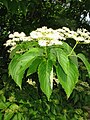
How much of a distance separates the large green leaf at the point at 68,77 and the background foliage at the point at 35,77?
89 cm

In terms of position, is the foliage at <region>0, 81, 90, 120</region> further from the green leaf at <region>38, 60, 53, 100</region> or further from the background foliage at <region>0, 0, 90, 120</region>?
the green leaf at <region>38, 60, 53, 100</region>

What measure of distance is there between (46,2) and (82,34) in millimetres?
1925

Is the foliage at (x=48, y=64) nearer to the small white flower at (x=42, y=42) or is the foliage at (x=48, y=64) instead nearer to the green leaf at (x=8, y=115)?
the small white flower at (x=42, y=42)

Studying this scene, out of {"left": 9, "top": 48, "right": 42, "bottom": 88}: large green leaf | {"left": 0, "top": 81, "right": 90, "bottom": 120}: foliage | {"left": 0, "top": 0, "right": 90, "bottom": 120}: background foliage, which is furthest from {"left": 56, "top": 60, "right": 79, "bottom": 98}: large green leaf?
{"left": 0, "top": 81, "right": 90, "bottom": 120}: foliage

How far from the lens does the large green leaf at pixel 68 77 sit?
1.26m

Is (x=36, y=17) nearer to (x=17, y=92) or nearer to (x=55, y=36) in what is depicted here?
(x=17, y=92)

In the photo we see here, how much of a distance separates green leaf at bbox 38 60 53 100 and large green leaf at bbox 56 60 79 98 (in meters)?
0.04

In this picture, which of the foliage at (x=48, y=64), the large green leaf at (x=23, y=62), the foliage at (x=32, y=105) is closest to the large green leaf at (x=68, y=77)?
the foliage at (x=48, y=64)

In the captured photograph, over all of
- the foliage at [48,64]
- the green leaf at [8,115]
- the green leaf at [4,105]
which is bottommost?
the green leaf at [8,115]

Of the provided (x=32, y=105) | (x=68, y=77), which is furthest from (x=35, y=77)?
(x=68, y=77)

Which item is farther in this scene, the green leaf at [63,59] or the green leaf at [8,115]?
the green leaf at [8,115]

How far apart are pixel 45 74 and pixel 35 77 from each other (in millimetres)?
1652

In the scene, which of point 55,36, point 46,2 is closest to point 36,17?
point 46,2

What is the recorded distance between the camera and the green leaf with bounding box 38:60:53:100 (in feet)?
4.09
